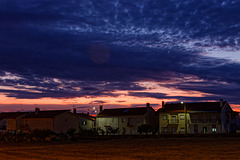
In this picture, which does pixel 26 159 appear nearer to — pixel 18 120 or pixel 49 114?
pixel 49 114

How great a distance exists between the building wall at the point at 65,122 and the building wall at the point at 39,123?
1197 mm

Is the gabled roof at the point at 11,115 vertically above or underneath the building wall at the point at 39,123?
above

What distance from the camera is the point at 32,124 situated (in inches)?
3194

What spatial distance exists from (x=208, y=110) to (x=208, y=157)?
2029 inches

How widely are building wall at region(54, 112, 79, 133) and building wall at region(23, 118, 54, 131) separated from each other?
1.20 meters

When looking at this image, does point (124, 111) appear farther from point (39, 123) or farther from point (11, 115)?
point (11, 115)

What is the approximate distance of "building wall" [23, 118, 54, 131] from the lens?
252 ft

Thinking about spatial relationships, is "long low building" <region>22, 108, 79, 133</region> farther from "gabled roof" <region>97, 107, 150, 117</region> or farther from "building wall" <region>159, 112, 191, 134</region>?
"building wall" <region>159, 112, 191, 134</region>

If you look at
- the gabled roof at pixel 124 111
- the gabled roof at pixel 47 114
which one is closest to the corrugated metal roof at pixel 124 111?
the gabled roof at pixel 124 111

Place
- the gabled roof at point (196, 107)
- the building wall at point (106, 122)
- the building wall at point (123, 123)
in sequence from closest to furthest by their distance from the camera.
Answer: the gabled roof at point (196, 107) < the building wall at point (123, 123) < the building wall at point (106, 122)

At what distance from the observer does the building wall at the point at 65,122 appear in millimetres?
77031

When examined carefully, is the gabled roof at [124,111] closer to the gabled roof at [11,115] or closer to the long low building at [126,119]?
the long low building at [126,119]

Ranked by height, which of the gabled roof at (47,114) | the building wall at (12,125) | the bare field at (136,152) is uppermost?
the gabled roof at (47,114)

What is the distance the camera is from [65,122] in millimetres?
79000
